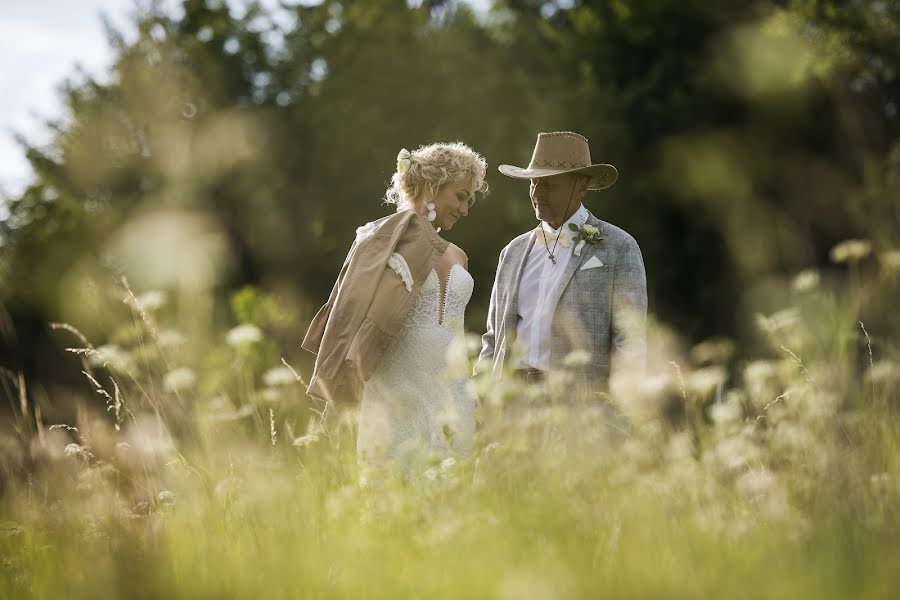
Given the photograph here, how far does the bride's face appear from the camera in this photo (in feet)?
16.6

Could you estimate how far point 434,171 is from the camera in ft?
16.5

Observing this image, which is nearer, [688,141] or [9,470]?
[9,470]

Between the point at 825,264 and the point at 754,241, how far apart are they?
4.97 feet

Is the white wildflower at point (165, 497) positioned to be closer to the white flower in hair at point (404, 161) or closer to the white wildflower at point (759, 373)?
the white wildflower at point (759, 373)

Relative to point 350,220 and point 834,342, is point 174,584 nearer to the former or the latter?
point 834,342

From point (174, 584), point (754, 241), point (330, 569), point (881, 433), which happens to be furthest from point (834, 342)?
point (754, 241)

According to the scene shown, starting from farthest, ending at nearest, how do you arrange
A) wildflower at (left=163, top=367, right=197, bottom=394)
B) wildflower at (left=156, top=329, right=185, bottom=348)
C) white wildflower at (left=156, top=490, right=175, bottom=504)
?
wildflower at (left=156, top=329, right=185, bottom=348) → wildflower at (left=163, top=367, right=197, bottom=394) → white wildflower at (left=156, top=490, right=175, bottom=504)

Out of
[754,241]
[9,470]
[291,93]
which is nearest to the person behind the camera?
[9,470]

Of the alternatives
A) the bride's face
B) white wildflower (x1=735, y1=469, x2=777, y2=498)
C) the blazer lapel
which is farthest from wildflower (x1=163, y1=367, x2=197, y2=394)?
white wildflower (x1=735, y1=469, x2=777, y2=498)

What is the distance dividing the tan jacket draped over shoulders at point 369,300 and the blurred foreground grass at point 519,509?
0.84 metres

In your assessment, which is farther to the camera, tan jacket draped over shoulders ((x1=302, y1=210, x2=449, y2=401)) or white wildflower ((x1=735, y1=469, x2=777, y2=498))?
tan jacket draped over shoulders ((x1=302, y1=210, x2=449, y2=401))

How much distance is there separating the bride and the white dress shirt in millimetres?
348

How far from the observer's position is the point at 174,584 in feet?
8.75

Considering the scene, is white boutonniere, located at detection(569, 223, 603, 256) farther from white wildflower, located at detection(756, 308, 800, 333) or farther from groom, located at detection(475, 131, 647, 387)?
white wildflower, located at detection(756, 308, 800, 333)
